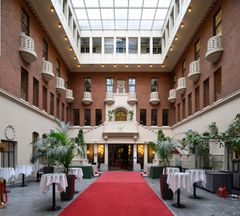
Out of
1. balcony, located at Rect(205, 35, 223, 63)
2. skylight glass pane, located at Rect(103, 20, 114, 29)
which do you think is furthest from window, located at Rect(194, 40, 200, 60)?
skylight glass pane, located at Rect(103, 20, 114, 29)

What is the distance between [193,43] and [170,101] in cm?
845

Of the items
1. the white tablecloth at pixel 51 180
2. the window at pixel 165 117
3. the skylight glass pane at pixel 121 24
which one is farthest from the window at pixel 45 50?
the window at pixel 165 117

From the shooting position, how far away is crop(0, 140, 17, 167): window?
13.5m

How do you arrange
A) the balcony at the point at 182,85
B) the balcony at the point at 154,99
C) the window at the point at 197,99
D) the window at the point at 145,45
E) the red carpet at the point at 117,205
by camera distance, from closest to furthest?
the red carpet at the point at 117,205 < the window at the point at 197,99 < the balcony at the point at 182,85 < the window at the point at 145,45 < the balcony at the point at 154,99

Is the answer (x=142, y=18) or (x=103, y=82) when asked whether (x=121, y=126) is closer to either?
(x=103, y=82)

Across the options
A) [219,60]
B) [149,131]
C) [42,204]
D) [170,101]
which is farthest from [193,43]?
[42,204]

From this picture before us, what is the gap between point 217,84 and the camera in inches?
639

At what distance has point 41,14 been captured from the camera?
1780 centimetres

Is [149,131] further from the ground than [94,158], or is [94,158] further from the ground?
[149,131]

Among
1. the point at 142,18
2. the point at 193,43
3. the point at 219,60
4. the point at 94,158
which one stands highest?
the point at 142,18

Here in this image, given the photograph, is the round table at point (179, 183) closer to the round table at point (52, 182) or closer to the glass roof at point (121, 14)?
the round table at point (52, 182)

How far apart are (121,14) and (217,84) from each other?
1195 cm

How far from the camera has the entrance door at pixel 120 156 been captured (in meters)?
27.8

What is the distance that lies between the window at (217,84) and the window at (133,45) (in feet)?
44.5
